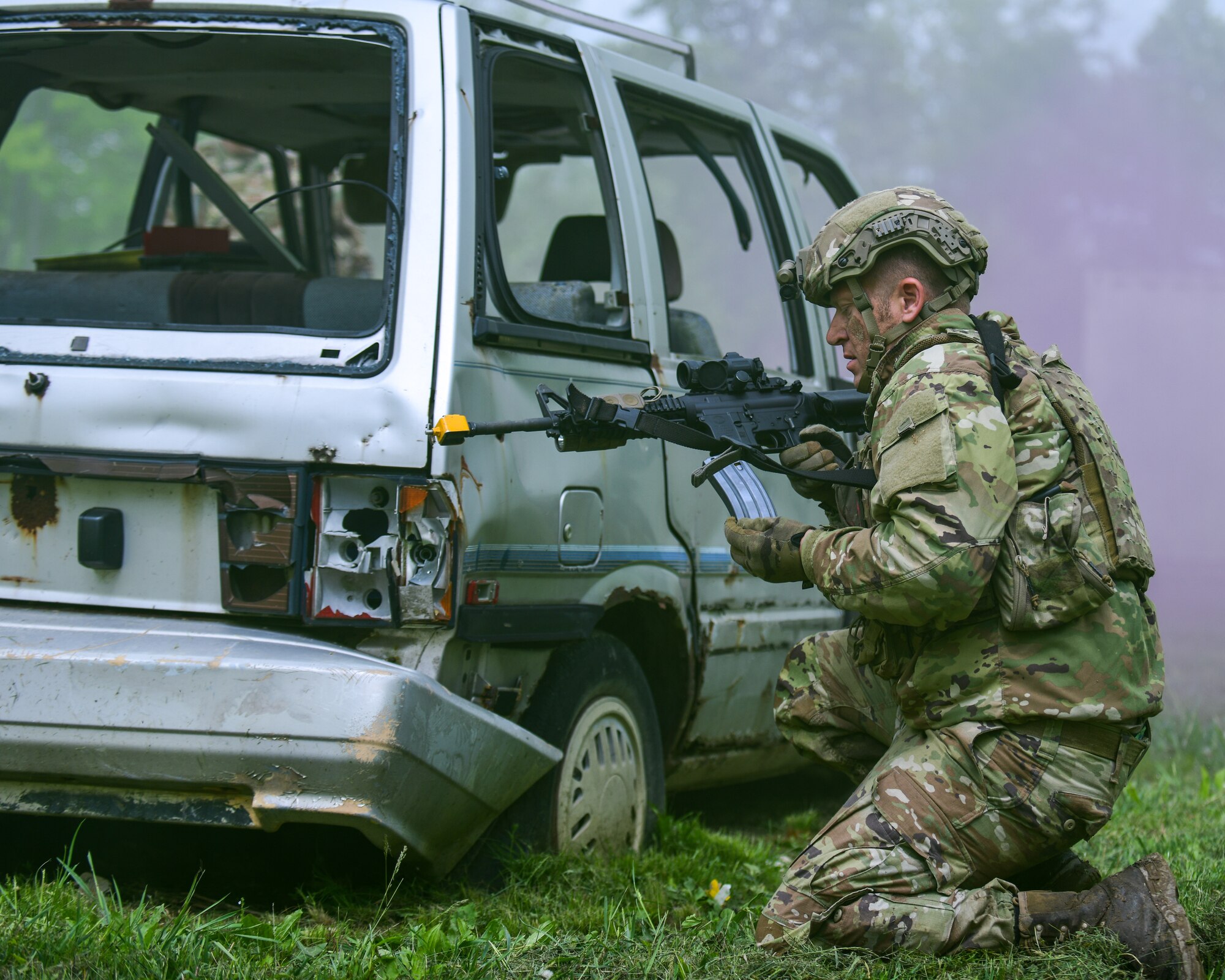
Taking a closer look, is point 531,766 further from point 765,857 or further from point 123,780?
point 765,857

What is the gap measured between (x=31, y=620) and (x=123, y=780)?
426 mm

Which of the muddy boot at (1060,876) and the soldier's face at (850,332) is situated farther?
the muddy boot at (1060,876)

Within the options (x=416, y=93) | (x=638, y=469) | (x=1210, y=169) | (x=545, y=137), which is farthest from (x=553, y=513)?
(x=1210, y=169)

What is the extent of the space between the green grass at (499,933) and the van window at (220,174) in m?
1.26

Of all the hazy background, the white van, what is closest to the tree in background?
the hazy background

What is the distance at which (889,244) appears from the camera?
297cm

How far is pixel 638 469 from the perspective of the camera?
381 centimetres

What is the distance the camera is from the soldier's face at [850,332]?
10.2 feet

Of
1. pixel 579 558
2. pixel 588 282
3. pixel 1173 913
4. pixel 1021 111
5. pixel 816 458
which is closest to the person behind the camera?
pixel 1173 913

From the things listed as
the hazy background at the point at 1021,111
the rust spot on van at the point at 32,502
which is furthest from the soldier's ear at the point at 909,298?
the hazy background at the point at 1021,111

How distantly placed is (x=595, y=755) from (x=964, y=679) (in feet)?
3.74

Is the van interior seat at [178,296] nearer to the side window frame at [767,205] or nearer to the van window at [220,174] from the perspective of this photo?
the van window at [220,174]

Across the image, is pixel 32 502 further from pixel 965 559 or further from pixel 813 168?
pixel 813 168

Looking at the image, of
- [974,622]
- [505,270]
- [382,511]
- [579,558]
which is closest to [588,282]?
[505,270]
